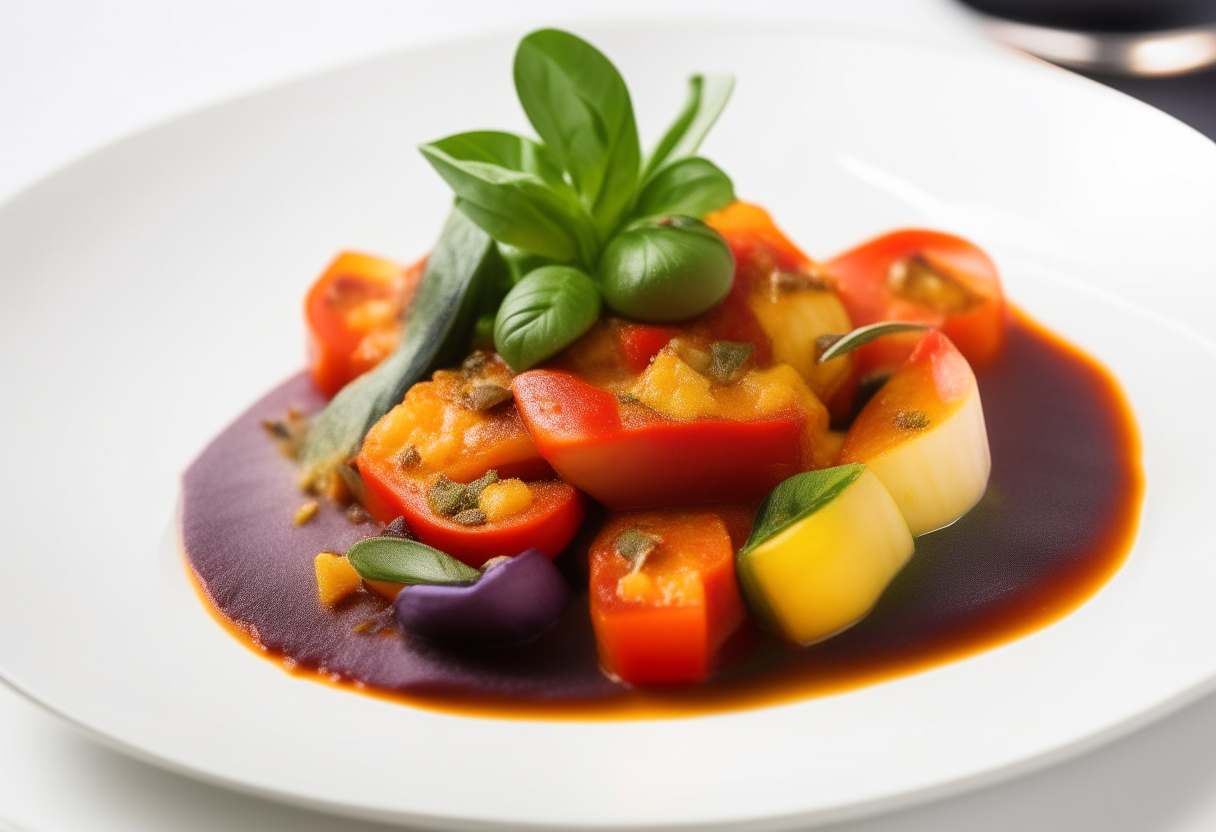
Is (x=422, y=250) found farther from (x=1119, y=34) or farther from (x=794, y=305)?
(x=1119, y=34)

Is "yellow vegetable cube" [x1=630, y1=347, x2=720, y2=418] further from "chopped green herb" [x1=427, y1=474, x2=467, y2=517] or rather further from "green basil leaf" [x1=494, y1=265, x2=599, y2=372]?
"chopped green herb" [x1=427, y1=474, x2=467, y2=517]

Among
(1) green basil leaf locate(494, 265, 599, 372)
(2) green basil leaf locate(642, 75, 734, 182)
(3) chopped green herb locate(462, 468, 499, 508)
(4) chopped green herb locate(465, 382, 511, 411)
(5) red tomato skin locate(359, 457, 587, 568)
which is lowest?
(5) red tomato skin locate(359, 457, 587, 568)

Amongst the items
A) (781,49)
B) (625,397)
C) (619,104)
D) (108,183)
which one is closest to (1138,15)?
(781,49)

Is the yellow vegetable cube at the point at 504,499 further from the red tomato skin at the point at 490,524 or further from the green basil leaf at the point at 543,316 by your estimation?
the green basil leaf at the point at 543,316

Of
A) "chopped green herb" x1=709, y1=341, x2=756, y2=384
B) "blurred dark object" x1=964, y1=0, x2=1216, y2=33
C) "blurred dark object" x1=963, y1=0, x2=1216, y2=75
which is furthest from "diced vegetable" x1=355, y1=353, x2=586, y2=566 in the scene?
"blurred dark object" x1=964, y1=0, x2=1216, y2=33

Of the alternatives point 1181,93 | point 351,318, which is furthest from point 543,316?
point 1181,93

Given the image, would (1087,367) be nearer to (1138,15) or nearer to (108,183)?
(1138,15)

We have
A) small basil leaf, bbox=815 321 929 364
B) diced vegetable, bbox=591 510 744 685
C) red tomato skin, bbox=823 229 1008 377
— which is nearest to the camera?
diced vegetable, bbox=591 510 744 685
